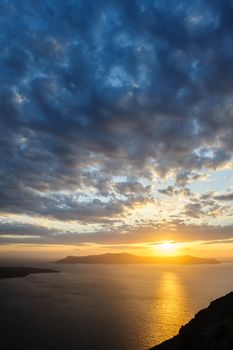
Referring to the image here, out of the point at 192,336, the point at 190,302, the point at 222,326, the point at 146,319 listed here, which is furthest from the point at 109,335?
the point at 190,302

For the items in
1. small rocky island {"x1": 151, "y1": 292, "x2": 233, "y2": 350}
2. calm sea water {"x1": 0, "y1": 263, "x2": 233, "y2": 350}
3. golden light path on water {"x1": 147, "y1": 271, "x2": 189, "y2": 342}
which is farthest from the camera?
golden light path on water {"x1": 147, "y1": 271, "x2": 189, "y2": 342}

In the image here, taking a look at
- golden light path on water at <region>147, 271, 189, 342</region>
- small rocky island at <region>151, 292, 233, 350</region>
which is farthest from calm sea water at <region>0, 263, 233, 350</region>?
small rocky island at <region>151, 292, 233, 350</region>

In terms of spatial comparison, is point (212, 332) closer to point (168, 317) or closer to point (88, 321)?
point (88, 321)

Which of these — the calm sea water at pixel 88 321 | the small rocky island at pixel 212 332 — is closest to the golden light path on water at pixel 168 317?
the calm sea water at pixel 88 321

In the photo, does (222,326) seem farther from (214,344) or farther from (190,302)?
(190,302)

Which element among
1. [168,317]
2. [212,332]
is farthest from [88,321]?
[212,332]

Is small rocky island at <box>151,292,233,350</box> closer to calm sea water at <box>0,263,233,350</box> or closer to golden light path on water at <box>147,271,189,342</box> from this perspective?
calm sea water at <box>0,263,233,350</box>

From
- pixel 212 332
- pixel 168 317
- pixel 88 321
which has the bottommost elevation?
pixel 168 317

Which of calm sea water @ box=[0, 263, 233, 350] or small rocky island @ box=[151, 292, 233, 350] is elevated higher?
small rocky island @ box=[151, 292, 233, 350]

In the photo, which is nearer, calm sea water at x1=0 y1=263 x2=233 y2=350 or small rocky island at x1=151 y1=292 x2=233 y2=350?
small rocky island at x1=151 y1=292 x2=233 y2=350
